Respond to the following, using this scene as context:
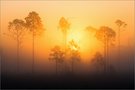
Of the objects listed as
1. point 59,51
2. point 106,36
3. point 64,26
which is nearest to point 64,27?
point 64,26

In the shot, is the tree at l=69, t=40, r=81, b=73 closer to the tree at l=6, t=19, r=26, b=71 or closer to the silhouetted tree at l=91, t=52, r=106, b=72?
the silhouetted tree at l=91, t=52, r=106, b=72

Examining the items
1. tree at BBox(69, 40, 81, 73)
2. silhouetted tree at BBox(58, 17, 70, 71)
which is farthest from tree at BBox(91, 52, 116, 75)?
silhouetted tree at BBox(58, 17, 70, 71)

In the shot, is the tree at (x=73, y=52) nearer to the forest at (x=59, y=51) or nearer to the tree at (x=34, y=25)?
the forest at (x=59, y=51)

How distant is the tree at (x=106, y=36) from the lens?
3.98m

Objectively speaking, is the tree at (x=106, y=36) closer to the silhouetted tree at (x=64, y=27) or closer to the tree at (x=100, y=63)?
the tree at (x=100, y=63)

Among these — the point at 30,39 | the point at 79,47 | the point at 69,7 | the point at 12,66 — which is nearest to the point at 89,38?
the point at 79,47

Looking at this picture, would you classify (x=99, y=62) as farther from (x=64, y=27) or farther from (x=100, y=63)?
(x=64, y=27)

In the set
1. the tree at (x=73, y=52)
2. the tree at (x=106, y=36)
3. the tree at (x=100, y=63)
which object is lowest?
the tree at (x=100, y=63)

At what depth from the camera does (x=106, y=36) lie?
401 cm

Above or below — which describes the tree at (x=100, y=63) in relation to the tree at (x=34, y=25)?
below

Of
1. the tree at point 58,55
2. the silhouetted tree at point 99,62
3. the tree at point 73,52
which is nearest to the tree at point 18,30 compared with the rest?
the tree at point 58,55

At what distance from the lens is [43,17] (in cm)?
400

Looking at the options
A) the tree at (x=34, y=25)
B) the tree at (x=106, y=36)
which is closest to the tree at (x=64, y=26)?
the tree at (x=34, y=25)

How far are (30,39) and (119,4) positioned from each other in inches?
42.8
